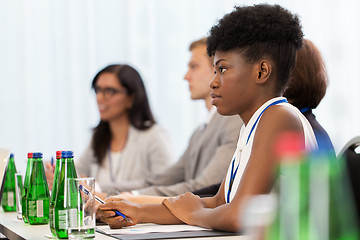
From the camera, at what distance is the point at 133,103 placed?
137 inches

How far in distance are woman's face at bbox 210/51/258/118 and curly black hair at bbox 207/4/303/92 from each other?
0.02 meters

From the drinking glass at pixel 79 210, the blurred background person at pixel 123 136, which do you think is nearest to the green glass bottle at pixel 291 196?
the drinking glass at pixel 79 210

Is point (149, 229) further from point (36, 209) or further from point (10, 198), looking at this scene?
point (10, 198)

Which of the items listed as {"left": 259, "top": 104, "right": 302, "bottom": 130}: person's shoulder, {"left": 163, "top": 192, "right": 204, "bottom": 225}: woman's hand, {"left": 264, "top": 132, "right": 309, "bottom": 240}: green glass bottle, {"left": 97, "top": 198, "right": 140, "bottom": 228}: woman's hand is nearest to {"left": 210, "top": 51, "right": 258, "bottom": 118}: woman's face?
{"left": 259, "top": 104, "right": 302, "bottom": 130}: person's shoulder

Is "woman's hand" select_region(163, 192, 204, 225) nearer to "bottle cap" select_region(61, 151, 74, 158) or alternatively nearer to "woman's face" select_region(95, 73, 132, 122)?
"bottle cap" select_region(61, 151, 74, 158)

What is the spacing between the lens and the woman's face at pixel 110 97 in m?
3.44

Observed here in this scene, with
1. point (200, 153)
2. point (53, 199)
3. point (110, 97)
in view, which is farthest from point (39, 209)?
point (110, 97)

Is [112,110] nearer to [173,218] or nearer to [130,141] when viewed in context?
[130,141]

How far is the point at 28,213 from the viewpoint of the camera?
5.33ft

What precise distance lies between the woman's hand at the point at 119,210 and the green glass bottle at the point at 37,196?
190 millimetres

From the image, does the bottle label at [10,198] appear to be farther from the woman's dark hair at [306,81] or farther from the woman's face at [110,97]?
the woman's face at [110,97]

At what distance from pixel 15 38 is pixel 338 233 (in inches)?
148

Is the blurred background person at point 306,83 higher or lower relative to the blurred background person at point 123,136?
higher

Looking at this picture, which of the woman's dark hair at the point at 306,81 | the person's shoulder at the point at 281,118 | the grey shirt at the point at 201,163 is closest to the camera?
the person's shoulder at the point at 281,118
